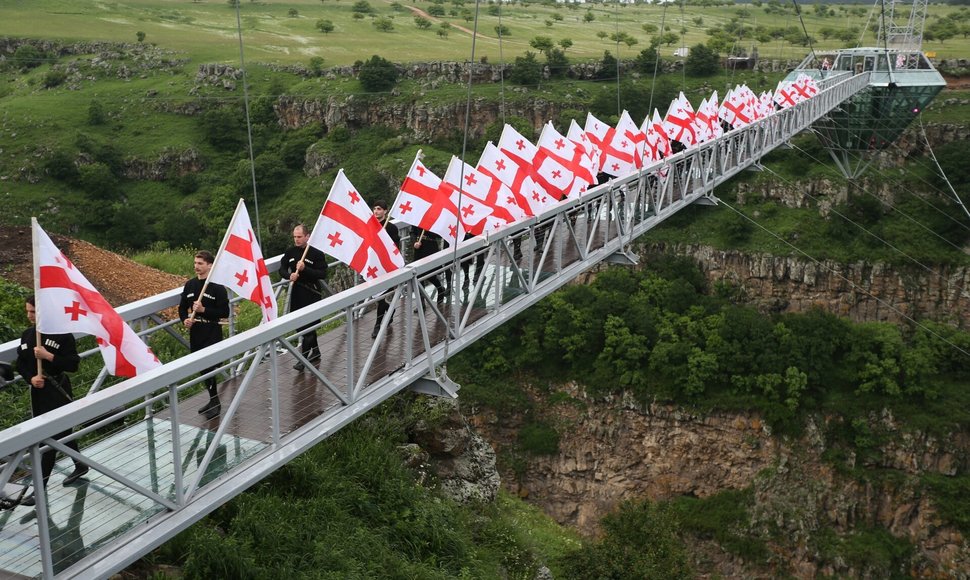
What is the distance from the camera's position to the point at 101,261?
1861 centimetres

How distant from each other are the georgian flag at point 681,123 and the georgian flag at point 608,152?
127 inches

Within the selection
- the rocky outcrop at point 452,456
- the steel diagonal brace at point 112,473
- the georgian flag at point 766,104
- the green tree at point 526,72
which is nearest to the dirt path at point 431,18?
the green tree at point 526,72

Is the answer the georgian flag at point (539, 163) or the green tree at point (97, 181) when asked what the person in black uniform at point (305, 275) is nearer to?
the georgian flag at point (539, 163)

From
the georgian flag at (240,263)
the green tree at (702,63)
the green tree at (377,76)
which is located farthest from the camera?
the green tree at (702,63)

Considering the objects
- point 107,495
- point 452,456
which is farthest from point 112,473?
point 452,456

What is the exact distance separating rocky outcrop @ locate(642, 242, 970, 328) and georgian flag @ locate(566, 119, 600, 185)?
101 feet

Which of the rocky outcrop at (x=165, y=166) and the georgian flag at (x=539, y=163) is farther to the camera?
the rocky outcrop at (x=165, y=166)

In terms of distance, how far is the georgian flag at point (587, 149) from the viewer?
625 inches

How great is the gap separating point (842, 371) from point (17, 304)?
34.9m

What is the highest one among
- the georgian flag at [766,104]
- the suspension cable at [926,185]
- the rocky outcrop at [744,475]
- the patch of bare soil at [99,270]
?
the georgian flag at [766,104]

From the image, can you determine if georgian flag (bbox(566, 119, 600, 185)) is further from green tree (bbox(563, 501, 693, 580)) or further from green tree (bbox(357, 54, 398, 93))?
green tree (bbox(357, 54, 398, 93))

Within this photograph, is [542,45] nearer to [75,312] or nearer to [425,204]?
[425,204]

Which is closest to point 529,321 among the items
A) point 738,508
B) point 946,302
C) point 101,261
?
point 738,508

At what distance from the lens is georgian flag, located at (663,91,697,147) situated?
2131 cm
